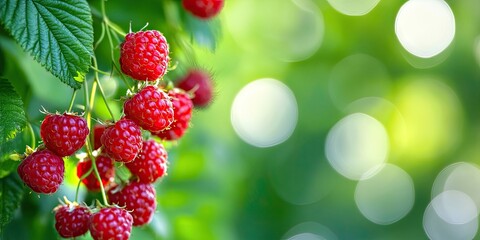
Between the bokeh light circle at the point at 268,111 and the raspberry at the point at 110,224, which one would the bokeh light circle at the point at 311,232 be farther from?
the raspberry at the point at 110,224

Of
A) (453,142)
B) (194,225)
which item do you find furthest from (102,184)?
(453,142)

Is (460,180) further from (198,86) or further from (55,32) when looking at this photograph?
(55,32)

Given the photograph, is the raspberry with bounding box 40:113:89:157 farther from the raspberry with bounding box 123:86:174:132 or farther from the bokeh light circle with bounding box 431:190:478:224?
the bokeh light circle with bounding box 431:190:478:224

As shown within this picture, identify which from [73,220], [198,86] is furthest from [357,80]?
[73,220]

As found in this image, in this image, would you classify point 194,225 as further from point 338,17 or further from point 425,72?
point 425,72

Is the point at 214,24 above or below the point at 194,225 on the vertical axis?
above

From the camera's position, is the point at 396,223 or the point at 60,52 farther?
the point at 396,223
